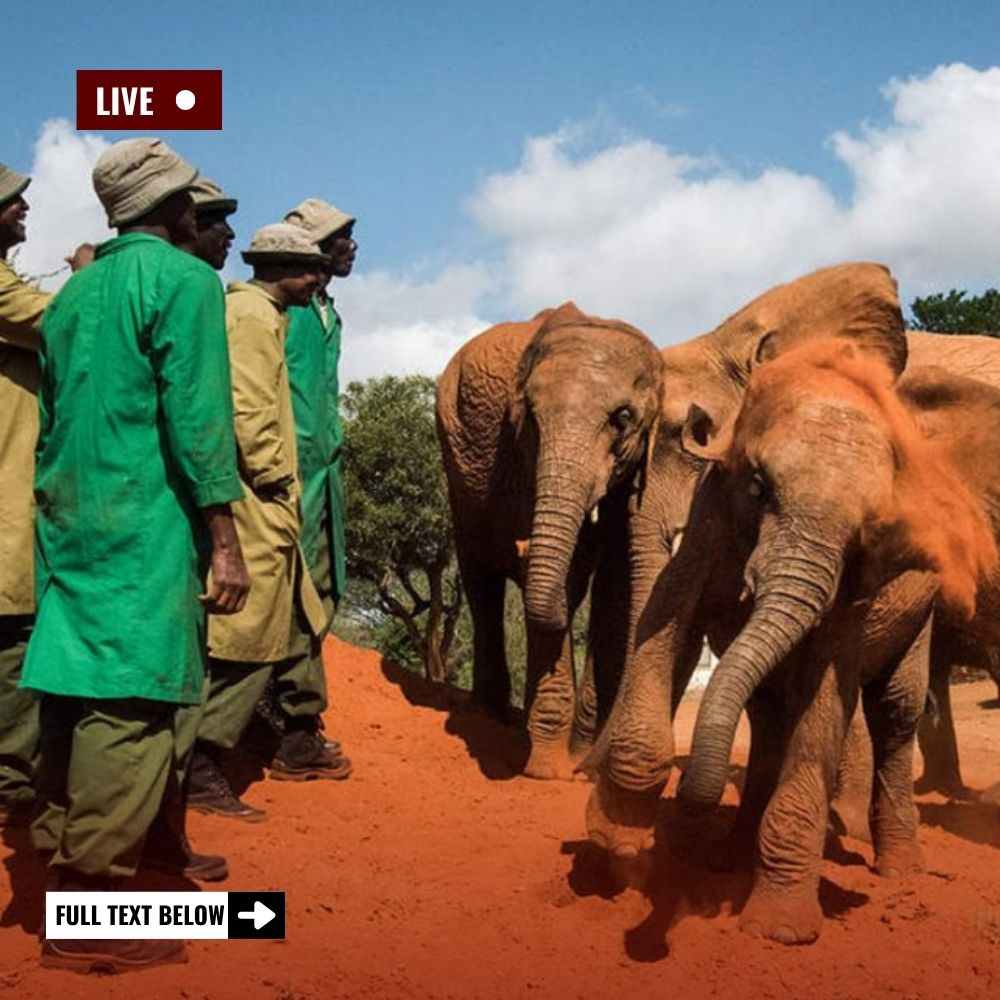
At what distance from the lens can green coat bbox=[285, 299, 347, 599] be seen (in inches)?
305

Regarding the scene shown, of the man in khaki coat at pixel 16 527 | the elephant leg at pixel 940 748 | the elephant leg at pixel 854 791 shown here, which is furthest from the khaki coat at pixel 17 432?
the elephant leg at pixel 940 748

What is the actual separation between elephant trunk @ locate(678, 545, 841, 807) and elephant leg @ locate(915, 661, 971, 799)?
5.24m

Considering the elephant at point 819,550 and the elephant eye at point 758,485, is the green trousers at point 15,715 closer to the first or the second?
the elephant at point 819,550

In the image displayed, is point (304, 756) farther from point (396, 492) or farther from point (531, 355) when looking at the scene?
point (396, 492)

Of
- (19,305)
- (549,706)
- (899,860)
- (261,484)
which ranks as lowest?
(899,860)

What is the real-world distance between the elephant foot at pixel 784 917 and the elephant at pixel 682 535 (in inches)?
19.6

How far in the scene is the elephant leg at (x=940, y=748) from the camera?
9820mm

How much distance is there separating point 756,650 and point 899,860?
2157mm

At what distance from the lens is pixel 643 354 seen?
842 centimetres

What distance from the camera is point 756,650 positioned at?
4.82 metres

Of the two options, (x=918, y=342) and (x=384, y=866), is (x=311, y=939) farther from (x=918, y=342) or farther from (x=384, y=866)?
(x=918, y=342)

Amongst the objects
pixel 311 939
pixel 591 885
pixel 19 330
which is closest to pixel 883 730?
pixel 591 885

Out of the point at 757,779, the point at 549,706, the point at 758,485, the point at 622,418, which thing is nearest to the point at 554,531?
the point at 622,418

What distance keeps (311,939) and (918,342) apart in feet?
23.1
